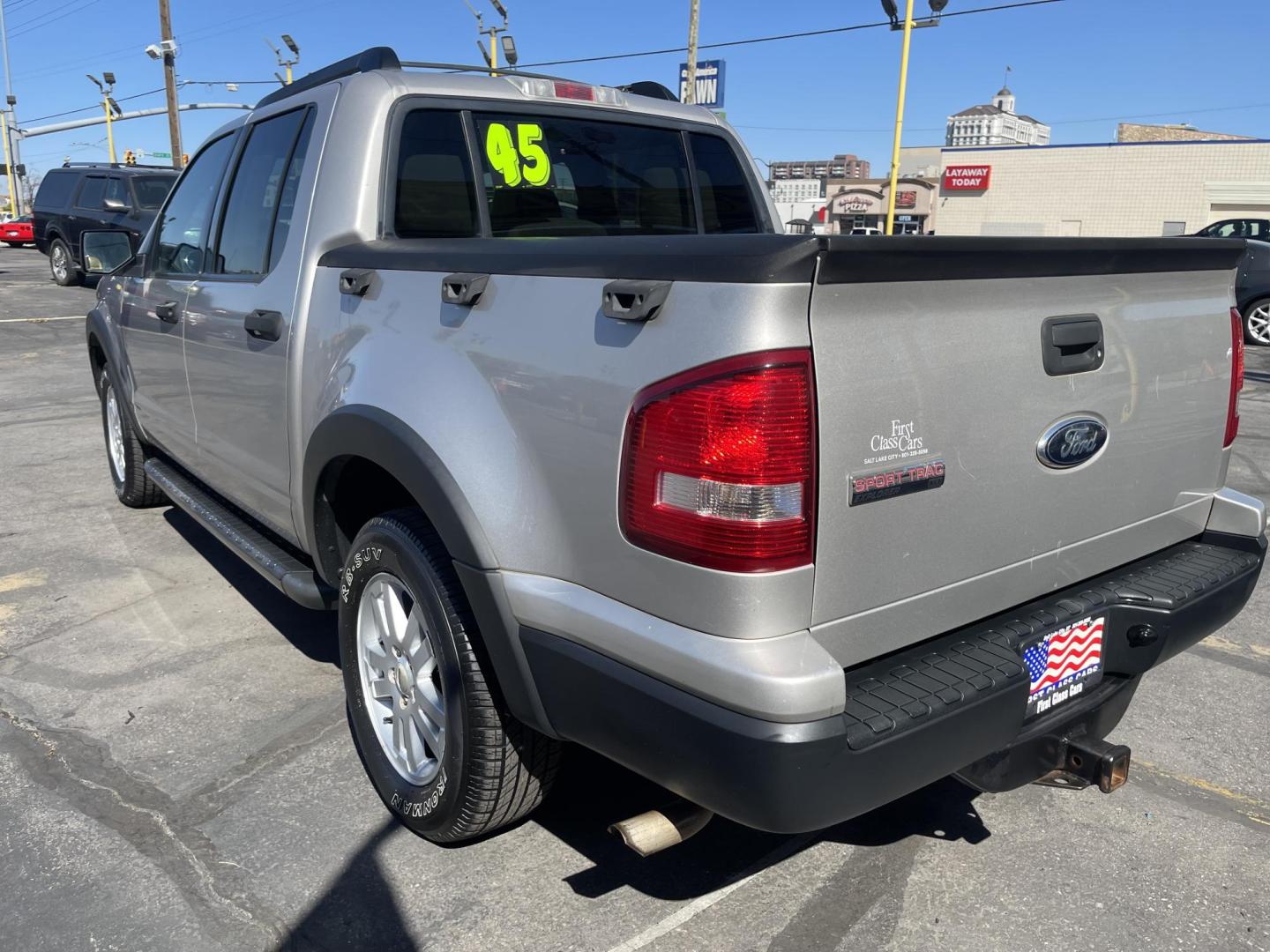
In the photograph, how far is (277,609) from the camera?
4.45 meters

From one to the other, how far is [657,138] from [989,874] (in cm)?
267

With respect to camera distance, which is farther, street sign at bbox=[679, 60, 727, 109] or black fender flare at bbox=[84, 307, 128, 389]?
Answer: street sign at bbox=[679, 60, 727, 109]

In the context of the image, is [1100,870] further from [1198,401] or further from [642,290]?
[642,290]

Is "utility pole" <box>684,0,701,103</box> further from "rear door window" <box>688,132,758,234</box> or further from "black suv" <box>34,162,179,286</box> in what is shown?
"rear door window" <box>688,132,758,234</box>

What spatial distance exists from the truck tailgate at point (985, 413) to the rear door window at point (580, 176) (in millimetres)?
1668

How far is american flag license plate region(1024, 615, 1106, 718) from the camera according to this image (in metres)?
2.28

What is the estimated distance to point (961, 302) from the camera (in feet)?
6.63

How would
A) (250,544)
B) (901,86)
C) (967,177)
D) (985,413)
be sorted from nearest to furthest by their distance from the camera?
(985,413), (250,544), (901,86), (967,177)

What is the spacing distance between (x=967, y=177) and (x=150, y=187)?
42.5 meters

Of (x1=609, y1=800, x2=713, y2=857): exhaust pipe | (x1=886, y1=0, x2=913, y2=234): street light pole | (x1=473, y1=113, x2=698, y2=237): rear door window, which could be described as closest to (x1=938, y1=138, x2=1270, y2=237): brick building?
(x1=886, y1=0, x2=913, y2=234): street light pole

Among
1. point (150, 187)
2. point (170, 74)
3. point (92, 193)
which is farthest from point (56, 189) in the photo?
point (170, 74)

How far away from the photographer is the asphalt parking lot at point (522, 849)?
7.91 feet

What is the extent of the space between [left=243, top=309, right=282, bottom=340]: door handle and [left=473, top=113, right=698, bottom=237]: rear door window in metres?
0.72

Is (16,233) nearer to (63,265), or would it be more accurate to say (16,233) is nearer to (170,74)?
(170,74)
